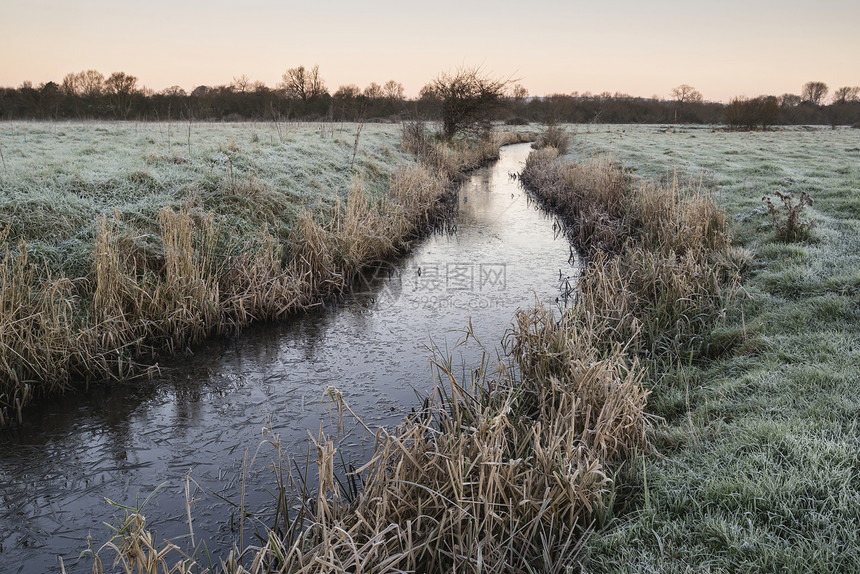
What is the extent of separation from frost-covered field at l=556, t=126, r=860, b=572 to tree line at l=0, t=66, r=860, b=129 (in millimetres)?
9071

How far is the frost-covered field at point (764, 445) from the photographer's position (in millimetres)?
2291

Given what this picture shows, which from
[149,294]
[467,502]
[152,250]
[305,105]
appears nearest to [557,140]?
[305,105]

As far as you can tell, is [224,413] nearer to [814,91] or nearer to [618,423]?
[618,423]

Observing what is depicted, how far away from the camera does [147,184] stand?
7.80 m

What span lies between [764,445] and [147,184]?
8338mm

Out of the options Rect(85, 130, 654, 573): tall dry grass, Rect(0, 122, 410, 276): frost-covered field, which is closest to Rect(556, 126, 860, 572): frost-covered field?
Rect(85, 130, 654, 573): tall dry grass

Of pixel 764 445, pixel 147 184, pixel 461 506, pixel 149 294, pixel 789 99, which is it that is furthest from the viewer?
pixel 789 99

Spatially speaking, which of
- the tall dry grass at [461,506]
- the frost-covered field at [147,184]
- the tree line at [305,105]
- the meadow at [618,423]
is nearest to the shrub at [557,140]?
the tree line at [305,105]

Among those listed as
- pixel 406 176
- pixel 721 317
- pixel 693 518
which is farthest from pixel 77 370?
pixel 406 176

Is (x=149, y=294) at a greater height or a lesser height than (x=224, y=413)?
greater

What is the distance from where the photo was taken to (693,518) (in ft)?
8.32

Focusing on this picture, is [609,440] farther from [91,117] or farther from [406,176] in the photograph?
[91,117]

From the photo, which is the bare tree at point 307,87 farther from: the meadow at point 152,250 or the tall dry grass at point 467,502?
the tall dry grass at point 467,502

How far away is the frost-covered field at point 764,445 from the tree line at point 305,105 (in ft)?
29.8
